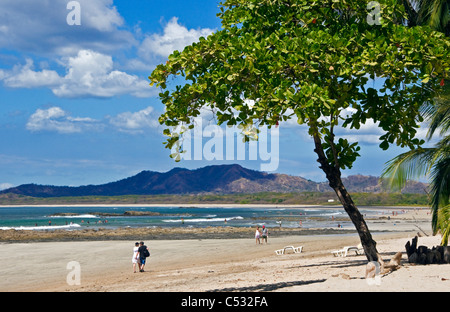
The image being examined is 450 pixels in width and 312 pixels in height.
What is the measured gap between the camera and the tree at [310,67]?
11531mm

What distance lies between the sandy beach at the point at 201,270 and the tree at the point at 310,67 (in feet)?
13.0

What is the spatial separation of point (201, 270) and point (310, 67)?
1553cm

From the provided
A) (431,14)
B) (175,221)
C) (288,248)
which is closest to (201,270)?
(288,248)

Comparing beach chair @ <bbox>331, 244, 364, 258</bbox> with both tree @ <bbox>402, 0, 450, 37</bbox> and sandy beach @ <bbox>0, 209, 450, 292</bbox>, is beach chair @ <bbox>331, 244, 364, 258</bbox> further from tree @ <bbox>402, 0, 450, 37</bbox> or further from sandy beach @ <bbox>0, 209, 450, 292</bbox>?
tree @ <bbox>402, 0, 450, 37</bbox>

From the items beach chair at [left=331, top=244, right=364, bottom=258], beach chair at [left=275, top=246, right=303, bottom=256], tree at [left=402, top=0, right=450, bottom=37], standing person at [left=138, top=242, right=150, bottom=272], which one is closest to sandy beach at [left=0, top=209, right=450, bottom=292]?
beach chair at [left=331, top=244, right=364, bottom=258]

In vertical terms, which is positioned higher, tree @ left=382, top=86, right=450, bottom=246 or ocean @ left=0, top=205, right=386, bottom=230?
tree @ left=382, top=86, right=450, bottom=246

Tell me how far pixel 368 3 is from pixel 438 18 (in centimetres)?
807

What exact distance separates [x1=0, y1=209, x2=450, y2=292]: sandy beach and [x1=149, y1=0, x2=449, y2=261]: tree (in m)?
3.96

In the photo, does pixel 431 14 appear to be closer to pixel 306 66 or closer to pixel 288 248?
pixel 306 66

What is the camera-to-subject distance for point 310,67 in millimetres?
11500

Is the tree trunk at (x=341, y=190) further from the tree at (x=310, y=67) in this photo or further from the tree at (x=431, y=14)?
the tree at (x=431, y=14)

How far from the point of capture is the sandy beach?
13.0 m

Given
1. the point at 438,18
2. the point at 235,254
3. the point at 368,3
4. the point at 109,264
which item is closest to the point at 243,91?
the point at 368,3

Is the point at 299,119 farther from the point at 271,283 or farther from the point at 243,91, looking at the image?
the point at 271,283
